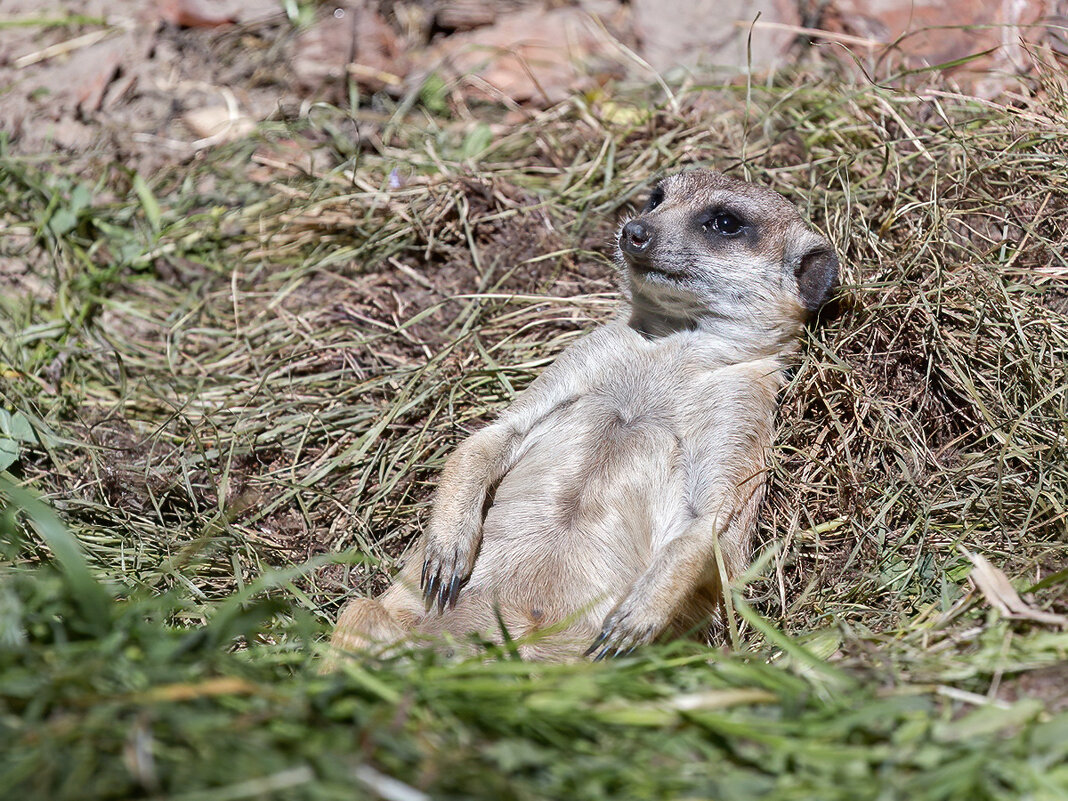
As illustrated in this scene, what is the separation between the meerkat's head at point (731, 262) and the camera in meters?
4.06

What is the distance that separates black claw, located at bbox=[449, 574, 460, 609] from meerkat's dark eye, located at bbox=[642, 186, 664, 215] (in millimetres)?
1853

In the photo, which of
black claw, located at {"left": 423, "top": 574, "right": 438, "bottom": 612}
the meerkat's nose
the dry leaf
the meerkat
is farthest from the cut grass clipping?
the meerkat's nose

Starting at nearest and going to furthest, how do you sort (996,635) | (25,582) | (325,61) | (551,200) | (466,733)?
(466,733), (25,582), (996,635), (551,200), (325,61)

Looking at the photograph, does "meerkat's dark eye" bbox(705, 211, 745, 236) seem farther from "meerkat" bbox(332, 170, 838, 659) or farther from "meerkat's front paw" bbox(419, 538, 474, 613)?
A: "meerkat's front paw" bbox(419, 538, 474, 613)

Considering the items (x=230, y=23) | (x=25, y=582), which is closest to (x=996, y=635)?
(x=25, y=582)

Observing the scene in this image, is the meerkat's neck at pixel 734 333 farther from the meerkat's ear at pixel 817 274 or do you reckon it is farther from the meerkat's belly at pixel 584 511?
the meerkat's belly at pixel 584 511

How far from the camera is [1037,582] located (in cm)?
315

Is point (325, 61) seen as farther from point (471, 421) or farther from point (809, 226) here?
point (809, 226)

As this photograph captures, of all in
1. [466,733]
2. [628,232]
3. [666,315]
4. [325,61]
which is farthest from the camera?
[325,61]

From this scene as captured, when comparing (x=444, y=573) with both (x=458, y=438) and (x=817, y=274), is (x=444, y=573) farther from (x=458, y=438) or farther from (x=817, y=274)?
(x=817, y=274)

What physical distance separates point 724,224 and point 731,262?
0.18 m

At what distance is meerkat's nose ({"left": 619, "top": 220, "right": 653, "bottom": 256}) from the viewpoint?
398 centimetres

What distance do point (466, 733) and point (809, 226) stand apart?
9.87 feet

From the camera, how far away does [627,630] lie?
3.44m
